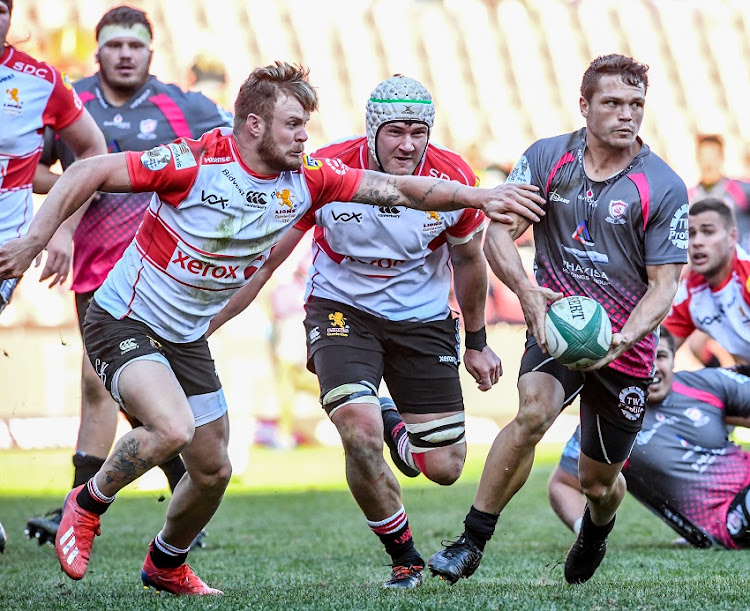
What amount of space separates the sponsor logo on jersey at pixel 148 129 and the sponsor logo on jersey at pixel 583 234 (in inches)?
125

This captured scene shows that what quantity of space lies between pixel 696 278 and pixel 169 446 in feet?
14.6

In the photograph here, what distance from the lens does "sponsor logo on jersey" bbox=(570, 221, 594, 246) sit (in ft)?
18.8

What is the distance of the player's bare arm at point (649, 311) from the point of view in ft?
17.8

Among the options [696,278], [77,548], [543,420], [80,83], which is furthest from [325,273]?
[696,278]

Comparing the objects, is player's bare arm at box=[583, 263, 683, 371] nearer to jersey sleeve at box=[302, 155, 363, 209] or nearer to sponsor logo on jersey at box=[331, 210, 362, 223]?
jersey sleeve at box=[302, 155, 363, 209]

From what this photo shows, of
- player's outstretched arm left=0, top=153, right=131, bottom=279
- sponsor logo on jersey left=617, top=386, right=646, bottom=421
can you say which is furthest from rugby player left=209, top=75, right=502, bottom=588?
player's outstretched arm left=0, top=153, right=131, bottom=279

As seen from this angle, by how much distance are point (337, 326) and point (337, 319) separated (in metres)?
0.05

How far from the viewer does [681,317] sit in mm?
8688

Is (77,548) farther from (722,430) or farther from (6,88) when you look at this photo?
(722,430)

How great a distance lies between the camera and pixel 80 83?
26.5ft

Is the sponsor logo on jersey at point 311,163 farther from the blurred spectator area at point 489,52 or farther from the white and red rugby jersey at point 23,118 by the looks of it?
the blurred spectator area at point 489,52

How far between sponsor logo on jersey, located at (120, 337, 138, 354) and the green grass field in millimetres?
1077

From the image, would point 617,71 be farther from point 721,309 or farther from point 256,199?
point 721,309

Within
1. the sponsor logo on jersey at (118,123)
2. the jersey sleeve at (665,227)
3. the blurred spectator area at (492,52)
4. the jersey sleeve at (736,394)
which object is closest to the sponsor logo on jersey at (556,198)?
the jersey sleeve at (665,227)
